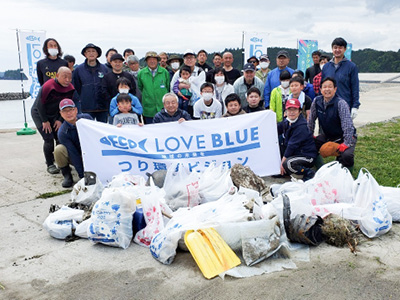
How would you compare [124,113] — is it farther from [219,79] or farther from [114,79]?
[219,79]

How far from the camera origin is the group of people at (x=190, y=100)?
531 centimetres

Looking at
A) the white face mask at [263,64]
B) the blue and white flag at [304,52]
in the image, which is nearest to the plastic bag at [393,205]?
the white face mask at [263,64]

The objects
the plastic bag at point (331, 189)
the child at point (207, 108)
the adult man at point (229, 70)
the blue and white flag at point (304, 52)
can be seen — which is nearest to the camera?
the plastic bag at point (331, 189)

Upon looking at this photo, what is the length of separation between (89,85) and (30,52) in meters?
4.58

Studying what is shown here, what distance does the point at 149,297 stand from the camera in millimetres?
2764

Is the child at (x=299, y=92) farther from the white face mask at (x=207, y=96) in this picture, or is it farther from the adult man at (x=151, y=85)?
the adult man at (x=151, y=85)

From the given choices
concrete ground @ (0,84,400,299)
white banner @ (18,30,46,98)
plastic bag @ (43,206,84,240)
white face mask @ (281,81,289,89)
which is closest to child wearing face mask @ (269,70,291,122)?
white face mask @ (281,81,289,89)

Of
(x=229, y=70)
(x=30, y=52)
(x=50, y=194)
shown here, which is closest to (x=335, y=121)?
(x=229, y=70)

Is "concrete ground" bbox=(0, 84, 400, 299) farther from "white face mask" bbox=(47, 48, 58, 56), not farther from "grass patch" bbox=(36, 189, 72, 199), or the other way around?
"white face mask" bbox=(47, 48, 58, 56)

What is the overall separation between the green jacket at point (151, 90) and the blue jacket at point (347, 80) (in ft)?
9.48

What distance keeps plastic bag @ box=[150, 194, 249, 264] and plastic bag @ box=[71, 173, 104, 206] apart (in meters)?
1.16

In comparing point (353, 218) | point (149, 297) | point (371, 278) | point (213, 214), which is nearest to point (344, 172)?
point (353, 218)

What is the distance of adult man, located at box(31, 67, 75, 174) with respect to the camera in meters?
5.68

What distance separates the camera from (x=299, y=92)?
5.89m
